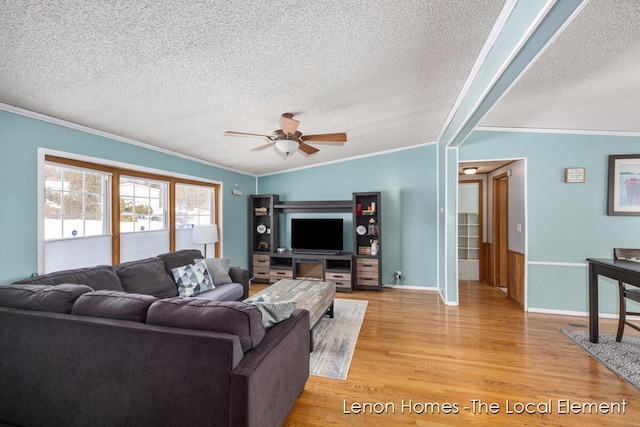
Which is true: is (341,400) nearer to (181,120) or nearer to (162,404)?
(162,404)

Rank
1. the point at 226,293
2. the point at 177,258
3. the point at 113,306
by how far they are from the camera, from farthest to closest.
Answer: the point at 177,258
the point at 226,293
the point at 113,306

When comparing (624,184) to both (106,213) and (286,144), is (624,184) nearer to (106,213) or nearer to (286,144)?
(286,144)

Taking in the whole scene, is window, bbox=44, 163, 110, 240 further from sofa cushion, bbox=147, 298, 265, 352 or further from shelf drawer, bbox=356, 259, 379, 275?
shelf drawer, bbox=356, 259, 379, 275

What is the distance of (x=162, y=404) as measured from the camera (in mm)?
1481

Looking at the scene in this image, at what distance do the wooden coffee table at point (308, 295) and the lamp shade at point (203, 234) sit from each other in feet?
4.16

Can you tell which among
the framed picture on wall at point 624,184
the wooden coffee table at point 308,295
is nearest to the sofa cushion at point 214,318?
the wooden coffee table at point 308,295

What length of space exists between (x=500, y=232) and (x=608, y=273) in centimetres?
238

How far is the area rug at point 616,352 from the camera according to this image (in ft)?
7.99

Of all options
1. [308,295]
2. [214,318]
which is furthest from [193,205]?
[214,318]

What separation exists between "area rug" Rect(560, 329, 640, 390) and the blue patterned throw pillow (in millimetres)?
4107

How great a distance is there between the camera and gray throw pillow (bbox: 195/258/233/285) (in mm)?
3717

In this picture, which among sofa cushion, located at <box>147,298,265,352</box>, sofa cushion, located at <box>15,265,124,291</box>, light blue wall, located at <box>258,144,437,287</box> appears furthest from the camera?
light blue wall, located at <box>258,144,437,287</box>

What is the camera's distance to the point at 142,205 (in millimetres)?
3791

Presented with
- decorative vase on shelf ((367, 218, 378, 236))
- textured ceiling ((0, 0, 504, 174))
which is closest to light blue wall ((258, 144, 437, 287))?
decorative vase on shelf ((367, 218, 378, 236))
